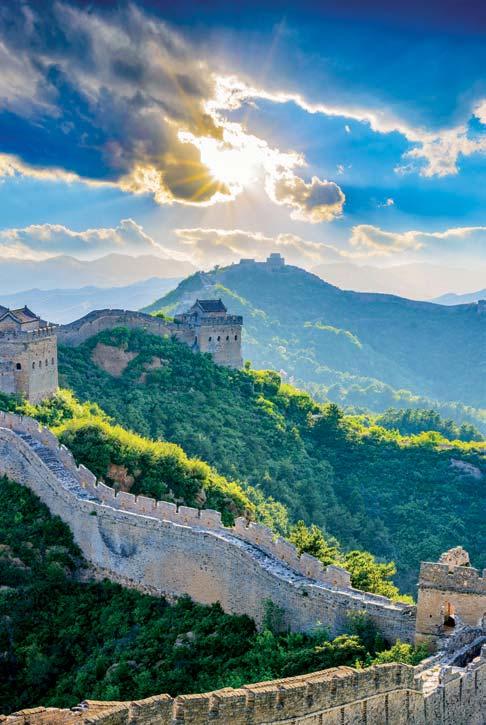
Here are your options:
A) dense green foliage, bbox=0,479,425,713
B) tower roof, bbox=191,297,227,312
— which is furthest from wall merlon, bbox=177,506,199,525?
tower roof, bbox=191,297,227,312

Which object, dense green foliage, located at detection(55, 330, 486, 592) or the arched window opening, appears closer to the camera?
the arched window opening

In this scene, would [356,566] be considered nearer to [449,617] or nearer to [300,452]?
[449,617]

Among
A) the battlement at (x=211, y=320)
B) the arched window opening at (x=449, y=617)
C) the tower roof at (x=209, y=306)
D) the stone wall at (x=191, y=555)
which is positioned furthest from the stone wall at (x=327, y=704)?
the tower roof at (x=209, y=306)

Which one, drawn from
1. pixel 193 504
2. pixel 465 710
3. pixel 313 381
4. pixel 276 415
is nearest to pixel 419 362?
pixel 313 381

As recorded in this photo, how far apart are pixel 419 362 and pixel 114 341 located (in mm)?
127109

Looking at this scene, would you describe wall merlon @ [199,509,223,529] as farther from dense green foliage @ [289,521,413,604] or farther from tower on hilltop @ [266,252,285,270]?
tower on hilltop @ [266,252,285,270]

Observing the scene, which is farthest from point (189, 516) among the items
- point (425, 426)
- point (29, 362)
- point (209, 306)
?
point (425, 426)

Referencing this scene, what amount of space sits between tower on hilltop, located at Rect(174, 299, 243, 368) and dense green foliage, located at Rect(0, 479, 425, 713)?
29.7m

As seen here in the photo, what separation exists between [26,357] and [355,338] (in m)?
133

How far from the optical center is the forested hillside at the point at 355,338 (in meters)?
154

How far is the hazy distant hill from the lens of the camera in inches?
6250

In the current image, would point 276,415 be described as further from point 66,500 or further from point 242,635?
point 242,635

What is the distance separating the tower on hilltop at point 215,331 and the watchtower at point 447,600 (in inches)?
1561

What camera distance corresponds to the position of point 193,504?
32750 mm
